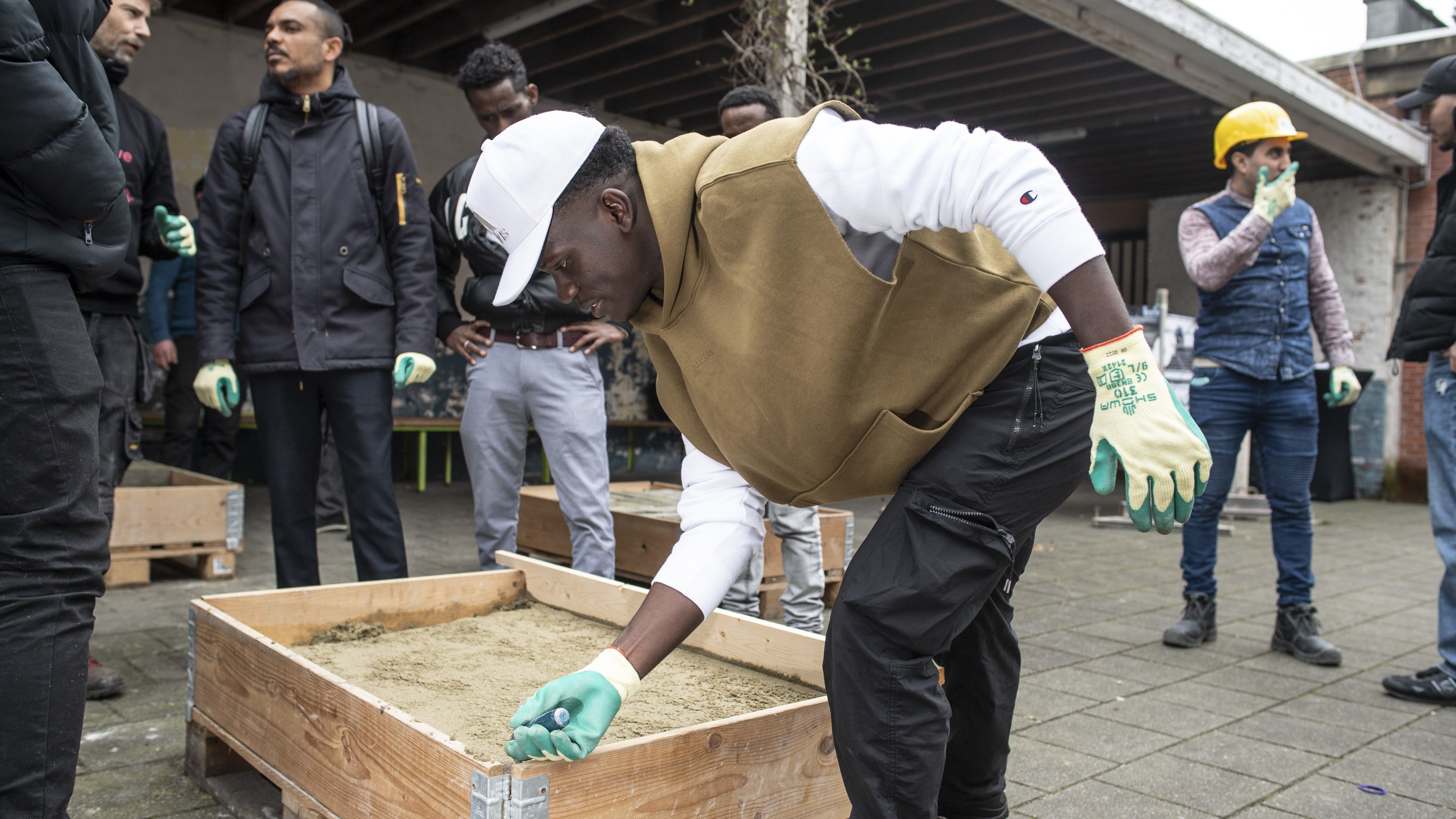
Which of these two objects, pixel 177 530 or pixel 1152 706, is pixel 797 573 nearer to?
pixel 1152 706

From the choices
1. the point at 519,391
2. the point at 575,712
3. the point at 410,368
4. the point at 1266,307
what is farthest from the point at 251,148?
the point at 1266,307

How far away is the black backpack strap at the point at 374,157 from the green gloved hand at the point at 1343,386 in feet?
12.4

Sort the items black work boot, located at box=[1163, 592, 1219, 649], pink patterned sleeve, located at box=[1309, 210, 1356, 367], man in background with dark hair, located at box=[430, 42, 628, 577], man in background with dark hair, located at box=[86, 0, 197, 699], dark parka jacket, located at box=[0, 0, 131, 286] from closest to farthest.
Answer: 1. dark parka jacket, located at box=[0, 0, 131, 286]
2. man in background with dark hair, located at box=[86, 0, 197, 699]
3. man in background with dark hair, located at box=[430, 42, 628, 577]
4. black work boot, located at box=[1163, 592, 1219, 649]
5. pink patterned sleeve, located at box=[1309, 210, 1356, 367]

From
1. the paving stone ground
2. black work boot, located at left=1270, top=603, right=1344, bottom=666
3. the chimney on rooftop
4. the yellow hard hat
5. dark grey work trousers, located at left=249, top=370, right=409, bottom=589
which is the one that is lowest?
the paving stone ground

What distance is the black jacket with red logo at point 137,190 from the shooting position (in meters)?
3.33

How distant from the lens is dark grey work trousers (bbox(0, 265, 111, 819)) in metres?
1.79

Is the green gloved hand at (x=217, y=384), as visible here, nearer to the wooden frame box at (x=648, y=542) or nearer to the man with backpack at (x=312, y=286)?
the man with backpack at (x=312, y=286)

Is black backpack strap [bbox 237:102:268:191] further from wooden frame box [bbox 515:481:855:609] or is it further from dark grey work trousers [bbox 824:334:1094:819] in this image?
dark grey work trousers [bbox 824:334:1094:819]

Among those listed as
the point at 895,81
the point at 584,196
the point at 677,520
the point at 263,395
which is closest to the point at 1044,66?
the point at 895,81

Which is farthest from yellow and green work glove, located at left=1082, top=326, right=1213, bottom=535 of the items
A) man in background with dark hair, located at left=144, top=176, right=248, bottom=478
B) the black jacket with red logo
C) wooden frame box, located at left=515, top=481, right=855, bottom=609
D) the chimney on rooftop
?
the chimney on rooftop

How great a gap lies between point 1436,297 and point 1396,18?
11222 mm

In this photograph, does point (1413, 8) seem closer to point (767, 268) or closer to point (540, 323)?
point (540, 323)

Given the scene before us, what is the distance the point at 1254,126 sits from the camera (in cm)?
397

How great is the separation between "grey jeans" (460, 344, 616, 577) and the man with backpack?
27 cm
